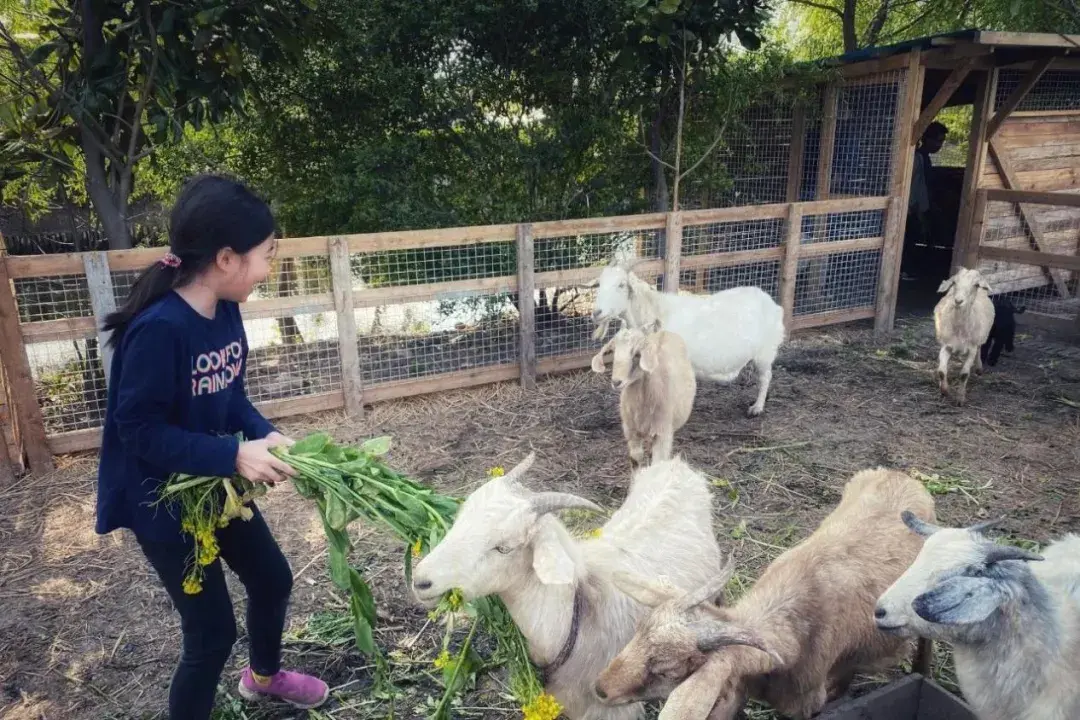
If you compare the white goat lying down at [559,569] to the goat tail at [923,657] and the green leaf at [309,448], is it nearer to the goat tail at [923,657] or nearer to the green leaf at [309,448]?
the green leaf at [309,448]

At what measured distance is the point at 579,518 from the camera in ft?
14.3

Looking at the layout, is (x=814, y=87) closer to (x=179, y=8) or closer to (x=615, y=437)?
(x=615, y=437)

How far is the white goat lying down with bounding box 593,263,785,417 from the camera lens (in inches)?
227

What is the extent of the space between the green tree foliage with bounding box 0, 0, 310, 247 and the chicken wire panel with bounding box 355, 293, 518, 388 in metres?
1.99

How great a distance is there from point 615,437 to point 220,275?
13.2ft

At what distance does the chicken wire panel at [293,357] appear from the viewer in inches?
224

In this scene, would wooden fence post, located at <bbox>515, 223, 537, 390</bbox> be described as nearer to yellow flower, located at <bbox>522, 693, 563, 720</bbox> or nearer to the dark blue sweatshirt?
the dark blue sweatshirt

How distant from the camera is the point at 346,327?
580 centimetres

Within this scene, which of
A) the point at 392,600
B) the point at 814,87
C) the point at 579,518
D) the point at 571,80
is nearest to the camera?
the point at 392,600

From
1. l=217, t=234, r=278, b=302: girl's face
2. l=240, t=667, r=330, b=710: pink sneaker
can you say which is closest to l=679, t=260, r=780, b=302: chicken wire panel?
l=240, t=667, r=330, b=710: pink sneaker

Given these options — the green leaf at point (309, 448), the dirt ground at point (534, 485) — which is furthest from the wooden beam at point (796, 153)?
the green leaf at point (309, 448)

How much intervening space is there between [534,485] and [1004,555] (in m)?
3.09

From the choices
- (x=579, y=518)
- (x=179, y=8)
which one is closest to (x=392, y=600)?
(x=579, y=518)

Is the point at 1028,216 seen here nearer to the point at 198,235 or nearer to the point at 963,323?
the point at 963,323
